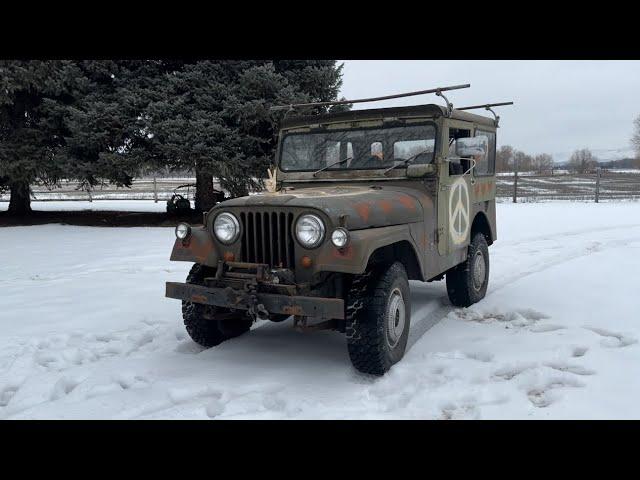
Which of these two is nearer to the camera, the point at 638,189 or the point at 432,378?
the point at 432,378

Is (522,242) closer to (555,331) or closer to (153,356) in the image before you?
(555,331)

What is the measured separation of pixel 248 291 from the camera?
3838mm

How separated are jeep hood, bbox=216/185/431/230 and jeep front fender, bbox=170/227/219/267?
29 cm

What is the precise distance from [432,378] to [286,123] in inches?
113

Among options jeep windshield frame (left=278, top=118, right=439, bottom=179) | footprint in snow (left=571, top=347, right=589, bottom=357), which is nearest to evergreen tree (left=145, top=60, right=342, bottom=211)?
jeep windshield frame (left=278, top=118, right=439, bottom=179)

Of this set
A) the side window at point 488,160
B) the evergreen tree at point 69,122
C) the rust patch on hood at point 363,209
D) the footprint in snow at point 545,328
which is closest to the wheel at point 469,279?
the side window at point 488,160

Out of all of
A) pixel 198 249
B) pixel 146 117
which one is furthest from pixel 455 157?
pixel 146 117

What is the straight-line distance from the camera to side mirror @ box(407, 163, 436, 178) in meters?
4.74

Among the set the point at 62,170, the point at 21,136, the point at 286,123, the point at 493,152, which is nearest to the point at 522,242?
the point at 493,152

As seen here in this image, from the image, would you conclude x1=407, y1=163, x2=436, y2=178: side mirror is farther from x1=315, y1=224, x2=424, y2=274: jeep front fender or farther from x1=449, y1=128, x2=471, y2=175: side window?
x1=315, y1=224, x2=424, y2=274: jeep front fender

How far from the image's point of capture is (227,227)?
407cm

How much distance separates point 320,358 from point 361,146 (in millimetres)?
1979

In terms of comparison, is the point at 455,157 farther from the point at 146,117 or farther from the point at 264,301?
the point at 146,117
